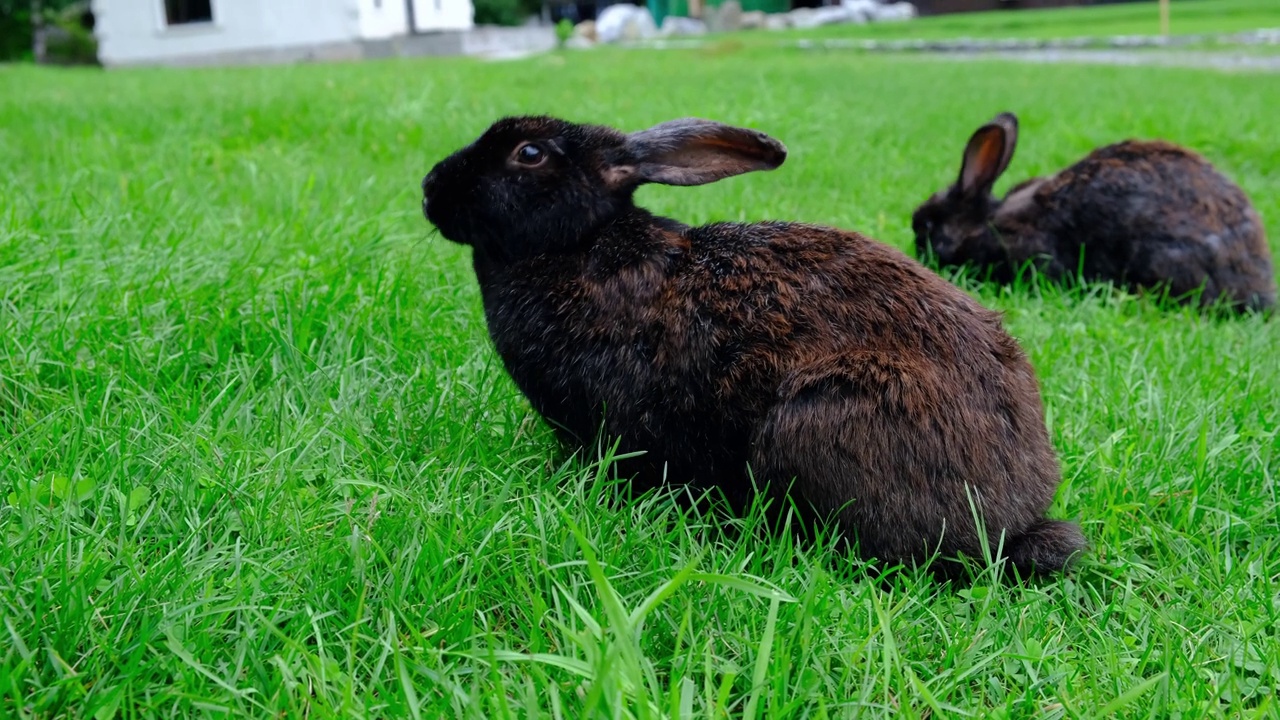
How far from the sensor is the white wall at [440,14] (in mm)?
25969

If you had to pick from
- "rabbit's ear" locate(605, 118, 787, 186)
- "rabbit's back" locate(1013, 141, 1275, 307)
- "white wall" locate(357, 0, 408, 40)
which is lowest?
"rabbit's back" locate(1013, 141, 1275, 307)

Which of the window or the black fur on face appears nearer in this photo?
the black fur on face

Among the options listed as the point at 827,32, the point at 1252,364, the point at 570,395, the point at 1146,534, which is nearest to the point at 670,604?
the point at 570,395

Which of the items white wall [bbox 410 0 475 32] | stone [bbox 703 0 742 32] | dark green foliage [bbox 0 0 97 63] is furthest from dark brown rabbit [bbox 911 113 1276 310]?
stone [bbox 703 0 742 32]

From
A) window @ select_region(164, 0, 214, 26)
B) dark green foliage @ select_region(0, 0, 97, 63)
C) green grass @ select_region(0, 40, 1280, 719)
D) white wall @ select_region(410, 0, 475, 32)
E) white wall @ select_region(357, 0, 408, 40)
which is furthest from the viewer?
dark green foliage @ select_region(0, 0, 97, 63)

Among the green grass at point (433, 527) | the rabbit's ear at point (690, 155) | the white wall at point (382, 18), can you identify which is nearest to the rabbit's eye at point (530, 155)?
the rabbit's ear at point (690, 155)

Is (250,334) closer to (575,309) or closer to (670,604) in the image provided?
(575,309)

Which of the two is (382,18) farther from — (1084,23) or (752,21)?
(1084,23)

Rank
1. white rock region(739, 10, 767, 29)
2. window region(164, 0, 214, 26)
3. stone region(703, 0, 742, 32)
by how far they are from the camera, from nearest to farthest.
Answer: window region(164, 0, 214, 26), stone region(703, 0, 742, 32), white rock region(739, 10, 767, 29)

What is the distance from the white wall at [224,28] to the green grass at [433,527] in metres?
19.0

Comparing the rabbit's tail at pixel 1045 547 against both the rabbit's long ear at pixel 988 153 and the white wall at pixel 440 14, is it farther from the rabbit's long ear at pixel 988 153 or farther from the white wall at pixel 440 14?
the white wall at pixel 440 14

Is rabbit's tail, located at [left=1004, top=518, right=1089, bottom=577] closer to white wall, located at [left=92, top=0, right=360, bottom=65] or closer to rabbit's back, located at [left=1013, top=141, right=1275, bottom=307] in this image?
rabbit's back, located at [left=1013, top=141, right=1275, bottom=307]

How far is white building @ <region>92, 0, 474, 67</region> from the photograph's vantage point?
862 inches

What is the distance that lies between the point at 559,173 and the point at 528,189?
0.29 feet
